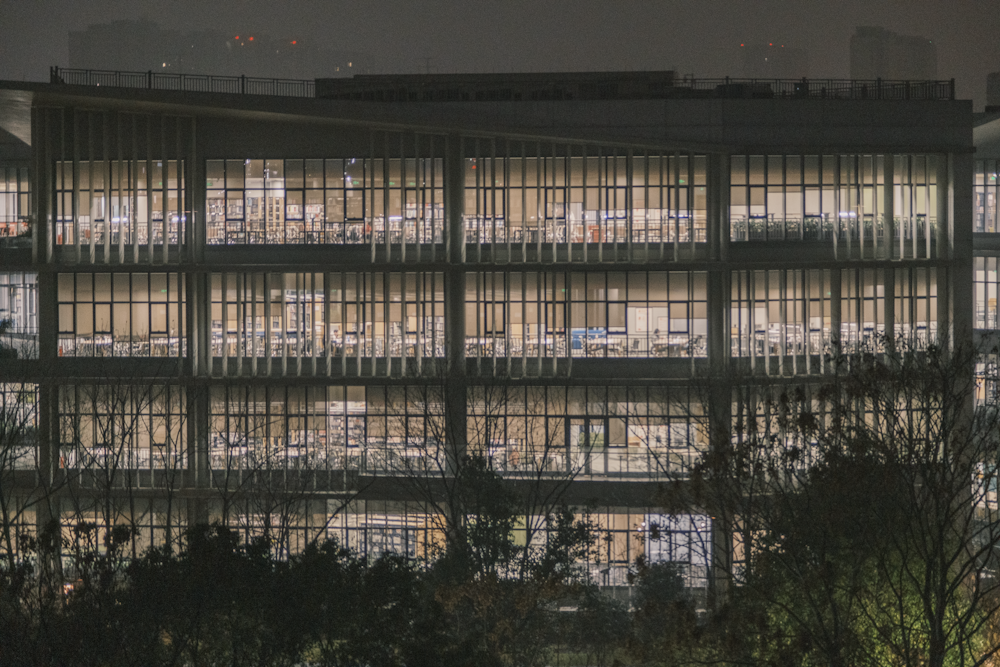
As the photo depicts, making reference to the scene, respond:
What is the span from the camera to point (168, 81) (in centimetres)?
3478

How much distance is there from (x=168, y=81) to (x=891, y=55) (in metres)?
27.3

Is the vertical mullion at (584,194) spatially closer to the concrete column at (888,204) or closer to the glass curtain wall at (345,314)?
the glass curtain wall at (345,314)

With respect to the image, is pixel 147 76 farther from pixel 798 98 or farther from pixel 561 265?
pixel 798 98

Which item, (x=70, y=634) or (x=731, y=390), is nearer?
(x=70, y=634)

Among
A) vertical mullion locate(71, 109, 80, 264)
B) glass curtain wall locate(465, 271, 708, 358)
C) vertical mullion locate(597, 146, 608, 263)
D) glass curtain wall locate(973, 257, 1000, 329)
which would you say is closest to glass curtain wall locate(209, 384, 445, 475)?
glass curtain wall locate(465, 271, 708, 358)

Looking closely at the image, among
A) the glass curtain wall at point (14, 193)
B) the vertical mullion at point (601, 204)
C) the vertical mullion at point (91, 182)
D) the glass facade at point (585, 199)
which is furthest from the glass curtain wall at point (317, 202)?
Answer: the glass curtain wall at point (14, 193)

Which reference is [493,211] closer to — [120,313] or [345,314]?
[345,314]

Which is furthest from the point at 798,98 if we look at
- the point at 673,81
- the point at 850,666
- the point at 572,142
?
the point at 850,666

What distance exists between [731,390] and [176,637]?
22326mm

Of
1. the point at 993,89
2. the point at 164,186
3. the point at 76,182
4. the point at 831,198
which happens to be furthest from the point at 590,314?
the point at 993,89

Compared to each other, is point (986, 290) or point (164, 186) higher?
point (164, 186)

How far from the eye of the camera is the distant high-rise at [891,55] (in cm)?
4462

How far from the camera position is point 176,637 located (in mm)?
14703

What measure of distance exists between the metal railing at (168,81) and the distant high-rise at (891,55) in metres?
22.3
